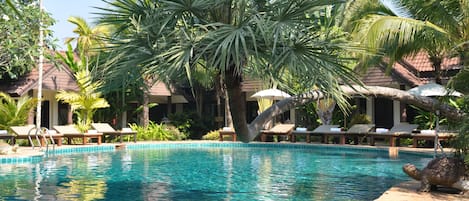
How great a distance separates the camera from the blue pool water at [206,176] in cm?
880

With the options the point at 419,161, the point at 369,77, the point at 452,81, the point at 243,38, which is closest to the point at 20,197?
the point at 243,38

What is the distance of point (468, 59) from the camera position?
321 inches

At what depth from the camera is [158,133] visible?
2283 cm

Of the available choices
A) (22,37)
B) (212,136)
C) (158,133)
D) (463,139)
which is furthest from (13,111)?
(463,139)

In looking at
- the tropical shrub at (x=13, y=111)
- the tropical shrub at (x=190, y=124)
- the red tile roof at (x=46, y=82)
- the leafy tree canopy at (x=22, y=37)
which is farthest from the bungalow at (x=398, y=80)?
the tropical shrub at (x=13, y=111)

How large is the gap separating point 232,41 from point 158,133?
61.5ft

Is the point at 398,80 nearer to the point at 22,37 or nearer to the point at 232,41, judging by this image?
the point at 22,37

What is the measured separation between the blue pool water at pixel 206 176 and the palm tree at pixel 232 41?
3990 millimetres

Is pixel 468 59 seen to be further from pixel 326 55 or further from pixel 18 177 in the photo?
pixel 18 177

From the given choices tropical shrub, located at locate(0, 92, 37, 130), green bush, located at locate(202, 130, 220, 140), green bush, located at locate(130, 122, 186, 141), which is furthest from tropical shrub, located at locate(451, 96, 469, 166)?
green bush, located at locate(130, 122, 186, 141)

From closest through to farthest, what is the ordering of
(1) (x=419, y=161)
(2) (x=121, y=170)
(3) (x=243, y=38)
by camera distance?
(3) (x=243, y=38), (2) (x=121, y=170), (1) (x=419, y=161)

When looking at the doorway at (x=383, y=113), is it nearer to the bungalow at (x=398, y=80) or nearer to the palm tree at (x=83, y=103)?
the bungalow at (x=398, y=80)

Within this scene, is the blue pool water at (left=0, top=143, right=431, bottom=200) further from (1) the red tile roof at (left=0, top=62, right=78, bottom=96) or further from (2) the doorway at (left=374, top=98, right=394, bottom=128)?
(2) the doorway at (left=374, top=98, right=394, bottom=128)

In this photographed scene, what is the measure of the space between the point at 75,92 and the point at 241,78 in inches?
695
